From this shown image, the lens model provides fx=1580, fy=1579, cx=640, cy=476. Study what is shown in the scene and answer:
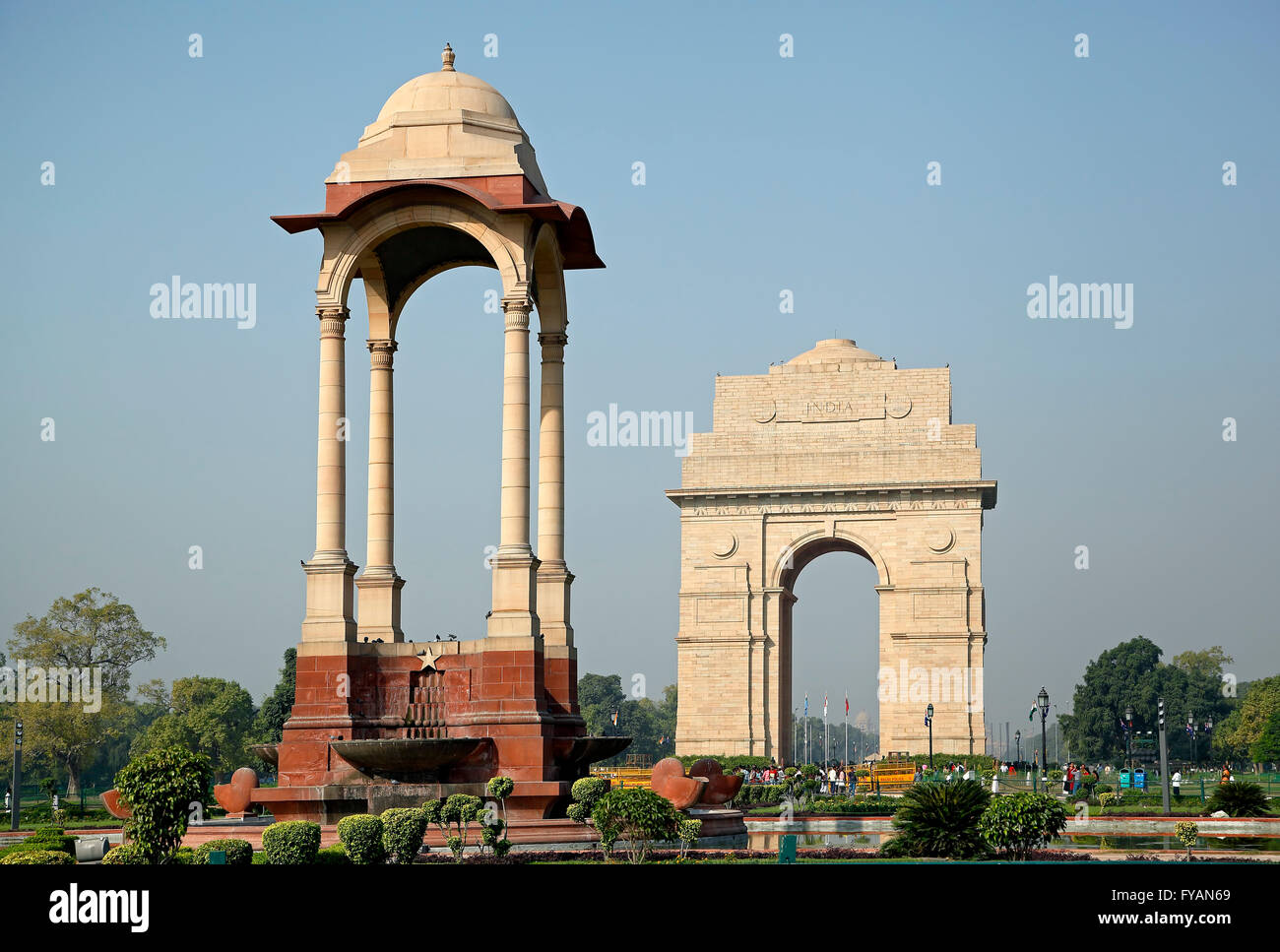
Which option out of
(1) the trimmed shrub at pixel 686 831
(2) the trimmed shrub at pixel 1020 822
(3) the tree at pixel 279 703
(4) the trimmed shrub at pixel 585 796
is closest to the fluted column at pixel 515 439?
(4) the trimmed shrub at pixel 585 796

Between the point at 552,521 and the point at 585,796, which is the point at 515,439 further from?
the point at 585,796

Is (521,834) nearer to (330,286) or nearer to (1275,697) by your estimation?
(330,286)

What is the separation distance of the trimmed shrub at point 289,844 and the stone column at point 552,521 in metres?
6.84

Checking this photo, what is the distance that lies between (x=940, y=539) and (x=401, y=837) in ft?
156

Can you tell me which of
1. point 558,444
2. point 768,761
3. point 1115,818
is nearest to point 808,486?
point 768,761

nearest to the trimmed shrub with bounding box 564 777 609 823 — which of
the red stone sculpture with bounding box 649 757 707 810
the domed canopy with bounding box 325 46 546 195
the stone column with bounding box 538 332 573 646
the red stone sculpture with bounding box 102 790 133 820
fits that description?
the red stone sculpture with bounding box 649 757 707 810

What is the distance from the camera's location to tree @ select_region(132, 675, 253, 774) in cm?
6706

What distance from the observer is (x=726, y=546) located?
65.4 metres

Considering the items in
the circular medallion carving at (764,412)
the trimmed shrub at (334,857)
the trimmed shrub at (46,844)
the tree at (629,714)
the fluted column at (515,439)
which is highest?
the circular medallion carving at (764,412)

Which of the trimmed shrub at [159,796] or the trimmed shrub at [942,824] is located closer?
the trimmed shrub at [159,796]

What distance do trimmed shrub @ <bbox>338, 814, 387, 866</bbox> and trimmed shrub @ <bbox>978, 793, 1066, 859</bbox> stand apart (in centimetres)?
758

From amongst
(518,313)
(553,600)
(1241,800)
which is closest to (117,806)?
(553,600)

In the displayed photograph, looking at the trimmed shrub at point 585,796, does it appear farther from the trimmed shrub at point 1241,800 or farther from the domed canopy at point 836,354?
the domed canopy at point 836,354

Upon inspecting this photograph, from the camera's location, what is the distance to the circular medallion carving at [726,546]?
65.3 metres
